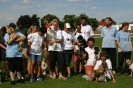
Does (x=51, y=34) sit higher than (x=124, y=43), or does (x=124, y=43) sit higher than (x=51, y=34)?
(x=51, y=34)

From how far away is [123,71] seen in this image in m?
9.20

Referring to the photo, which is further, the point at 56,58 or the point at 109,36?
the point at 109,36

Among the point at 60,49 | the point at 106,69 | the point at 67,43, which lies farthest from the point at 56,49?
the point at 106,69

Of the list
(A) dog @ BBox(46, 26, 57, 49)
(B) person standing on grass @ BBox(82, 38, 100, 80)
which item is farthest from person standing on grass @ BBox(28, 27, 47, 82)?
(B) person standing on grass @ BBox(82, 38, 100, 80)

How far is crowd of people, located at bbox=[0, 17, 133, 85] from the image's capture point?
24.8 ft

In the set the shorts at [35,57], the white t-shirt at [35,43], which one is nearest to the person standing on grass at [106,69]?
the shorts at [35,57]

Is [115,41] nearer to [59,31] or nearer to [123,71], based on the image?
[123,71]

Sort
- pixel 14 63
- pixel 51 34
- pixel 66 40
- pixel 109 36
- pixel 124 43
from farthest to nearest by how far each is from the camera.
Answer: pixel 109 36 < pixel 124 43 < pixel 66 40 < pixel 51 34 < pixel 14 63

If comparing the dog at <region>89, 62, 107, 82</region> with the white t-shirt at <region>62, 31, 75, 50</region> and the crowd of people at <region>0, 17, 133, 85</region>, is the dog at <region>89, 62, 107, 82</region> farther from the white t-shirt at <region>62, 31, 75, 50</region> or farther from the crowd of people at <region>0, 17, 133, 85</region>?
the white t-shirt at <region>62, 31, 75, 50</region>

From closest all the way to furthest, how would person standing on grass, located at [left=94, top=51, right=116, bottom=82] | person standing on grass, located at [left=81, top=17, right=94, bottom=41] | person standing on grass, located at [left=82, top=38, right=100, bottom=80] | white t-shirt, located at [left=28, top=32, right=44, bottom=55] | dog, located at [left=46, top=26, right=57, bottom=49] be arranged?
person standing on grass, located at [left=94, top=51, right=116, bottom=82] → white t-shirt, located at [left=28, top=32, right=44, bottom=55] → dog, located at [left=46, top=26, right=57, bottom=49] → person standing on grass, located at [left=82, top=38, right=100, bottom=80] → person standing on grass, located at [left=81, top=17, right=94, bottom=41]

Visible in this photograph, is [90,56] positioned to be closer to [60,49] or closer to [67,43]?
[67,43]

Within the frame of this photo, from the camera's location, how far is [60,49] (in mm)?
8266

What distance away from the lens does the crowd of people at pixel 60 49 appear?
757cm

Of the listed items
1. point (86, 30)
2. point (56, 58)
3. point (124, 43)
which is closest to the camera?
point (56, 58)
